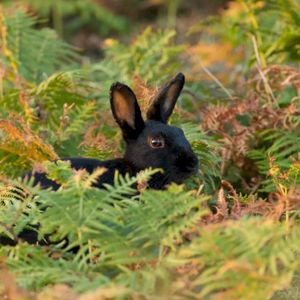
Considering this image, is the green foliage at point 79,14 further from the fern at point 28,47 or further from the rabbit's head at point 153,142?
the rabbit's head at point 153,142

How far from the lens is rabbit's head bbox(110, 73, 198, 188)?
541 cm

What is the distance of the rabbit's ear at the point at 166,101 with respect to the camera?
5.76 m

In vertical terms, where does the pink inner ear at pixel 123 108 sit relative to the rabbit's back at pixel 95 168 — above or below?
above

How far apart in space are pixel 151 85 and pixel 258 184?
1282 mm

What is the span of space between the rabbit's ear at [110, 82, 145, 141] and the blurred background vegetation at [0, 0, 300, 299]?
0.45 metres

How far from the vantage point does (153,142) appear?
18.1 ft

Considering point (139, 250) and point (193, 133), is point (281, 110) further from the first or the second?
point (139, 250)

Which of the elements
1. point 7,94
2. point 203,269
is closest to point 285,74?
point 7,94

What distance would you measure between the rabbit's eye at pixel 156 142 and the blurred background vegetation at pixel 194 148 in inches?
16.9

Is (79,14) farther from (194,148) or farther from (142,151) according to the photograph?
(142,151)

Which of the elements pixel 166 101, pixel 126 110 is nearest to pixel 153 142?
pixel 126 110

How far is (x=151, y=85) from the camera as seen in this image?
6.81 m

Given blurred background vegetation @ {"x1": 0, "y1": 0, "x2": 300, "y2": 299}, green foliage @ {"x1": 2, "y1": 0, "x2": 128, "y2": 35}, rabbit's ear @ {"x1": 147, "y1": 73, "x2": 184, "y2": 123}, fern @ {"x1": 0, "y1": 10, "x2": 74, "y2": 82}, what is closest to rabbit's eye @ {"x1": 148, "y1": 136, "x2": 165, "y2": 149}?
rabbit's ear @ {"x1": 147, "y1": 73, "x2": 184, "y2": 123}

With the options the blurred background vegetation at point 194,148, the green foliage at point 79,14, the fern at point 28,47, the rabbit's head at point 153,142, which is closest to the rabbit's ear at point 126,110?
the rabbit's head at point 153,142
